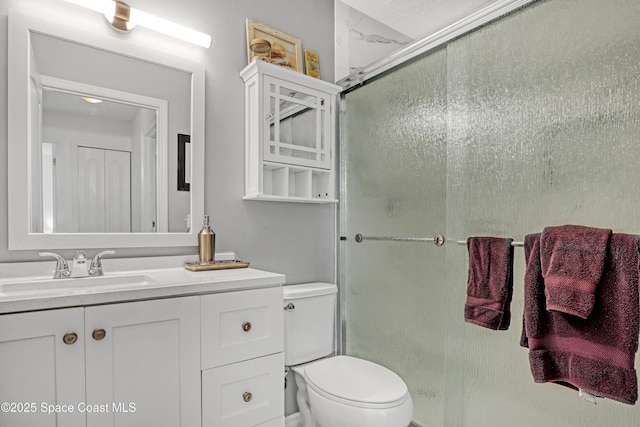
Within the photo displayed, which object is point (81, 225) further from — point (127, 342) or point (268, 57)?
point (268, 57)

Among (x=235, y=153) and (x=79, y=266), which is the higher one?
(x=235, y=153)

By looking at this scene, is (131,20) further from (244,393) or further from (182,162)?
(244,393)

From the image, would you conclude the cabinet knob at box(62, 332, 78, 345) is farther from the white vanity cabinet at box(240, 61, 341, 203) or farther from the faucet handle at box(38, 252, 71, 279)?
the white vanity cabinet at box(240, 61, 341, 203)

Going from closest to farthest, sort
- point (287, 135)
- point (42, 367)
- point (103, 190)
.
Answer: point (42, 367), point (103, 190), point (287, 135)

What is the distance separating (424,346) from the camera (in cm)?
172

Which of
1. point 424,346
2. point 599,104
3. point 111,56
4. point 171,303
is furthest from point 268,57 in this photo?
point 424,346

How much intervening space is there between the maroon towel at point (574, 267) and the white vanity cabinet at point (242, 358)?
88cm

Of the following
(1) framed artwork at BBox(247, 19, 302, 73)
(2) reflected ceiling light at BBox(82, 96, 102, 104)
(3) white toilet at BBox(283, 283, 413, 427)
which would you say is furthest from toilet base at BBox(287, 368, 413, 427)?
(1) framed artwork at BBox(247, 19, 302, 73)

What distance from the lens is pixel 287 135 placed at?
5.95ft

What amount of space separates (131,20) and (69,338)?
1.21 meters

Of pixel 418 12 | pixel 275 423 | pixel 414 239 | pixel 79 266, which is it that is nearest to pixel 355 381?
pixel 275 423

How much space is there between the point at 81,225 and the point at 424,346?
155cm

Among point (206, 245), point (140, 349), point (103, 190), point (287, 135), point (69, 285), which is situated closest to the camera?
point (140, 349)

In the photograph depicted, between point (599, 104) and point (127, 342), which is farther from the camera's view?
point (599, 104)
